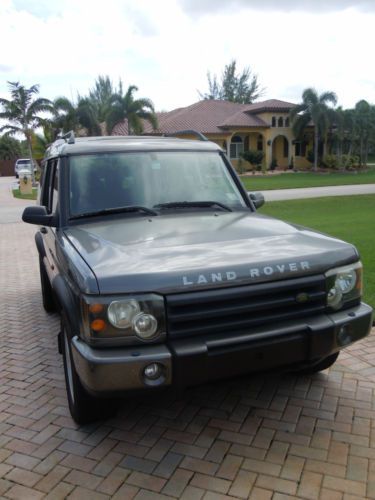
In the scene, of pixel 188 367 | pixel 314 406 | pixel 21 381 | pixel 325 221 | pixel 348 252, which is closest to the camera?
pixel 188 367

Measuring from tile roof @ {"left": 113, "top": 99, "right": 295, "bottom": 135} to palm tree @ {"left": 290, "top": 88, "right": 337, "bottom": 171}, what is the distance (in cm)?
238

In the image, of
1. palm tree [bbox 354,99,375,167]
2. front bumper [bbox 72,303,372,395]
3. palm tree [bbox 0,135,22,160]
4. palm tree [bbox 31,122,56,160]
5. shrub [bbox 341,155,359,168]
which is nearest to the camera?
front bumper [bbox 72,303,372,395]

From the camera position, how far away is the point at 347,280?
3.13 metres

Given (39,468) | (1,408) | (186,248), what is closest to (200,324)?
(186,248)

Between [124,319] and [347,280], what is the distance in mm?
1500

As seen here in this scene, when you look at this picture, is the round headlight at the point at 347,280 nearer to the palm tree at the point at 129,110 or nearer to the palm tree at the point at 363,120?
the palm tree at the point at 129,110

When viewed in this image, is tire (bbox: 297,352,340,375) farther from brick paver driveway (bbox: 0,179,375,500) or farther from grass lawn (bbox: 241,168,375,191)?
grass lawn (bbox: 241,168,375,191)

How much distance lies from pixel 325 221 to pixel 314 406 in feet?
31.7

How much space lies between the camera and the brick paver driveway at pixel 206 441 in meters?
2.72

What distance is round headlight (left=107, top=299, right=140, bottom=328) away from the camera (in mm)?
2613

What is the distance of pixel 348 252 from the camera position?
10.4 feet

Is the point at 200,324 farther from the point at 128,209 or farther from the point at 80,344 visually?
the point at 128,209

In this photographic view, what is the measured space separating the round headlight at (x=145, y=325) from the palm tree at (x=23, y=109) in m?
37.3

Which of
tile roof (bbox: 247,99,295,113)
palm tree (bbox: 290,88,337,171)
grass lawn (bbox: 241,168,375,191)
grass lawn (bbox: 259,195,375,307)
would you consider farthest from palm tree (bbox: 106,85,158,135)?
grass lawn (bbox: 259,195,375,307)
